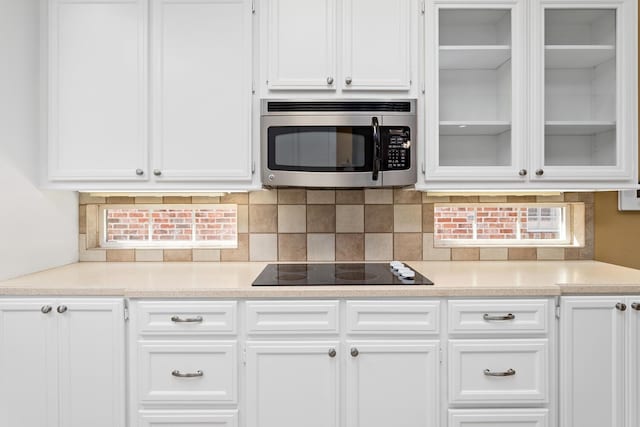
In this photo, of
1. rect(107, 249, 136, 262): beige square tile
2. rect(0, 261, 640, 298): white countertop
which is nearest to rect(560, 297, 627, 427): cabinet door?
rect(0, 261, 640, 298): white countertop

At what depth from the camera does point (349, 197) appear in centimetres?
238

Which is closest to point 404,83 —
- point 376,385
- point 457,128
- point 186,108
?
point 457,128

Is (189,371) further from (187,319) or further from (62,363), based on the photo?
(62,363)

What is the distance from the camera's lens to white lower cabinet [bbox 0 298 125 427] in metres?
1.70

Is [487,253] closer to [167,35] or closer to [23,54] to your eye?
[167,35]

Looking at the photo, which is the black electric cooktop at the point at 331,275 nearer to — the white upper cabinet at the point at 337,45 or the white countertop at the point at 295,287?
the white countertop at the point at 295,287

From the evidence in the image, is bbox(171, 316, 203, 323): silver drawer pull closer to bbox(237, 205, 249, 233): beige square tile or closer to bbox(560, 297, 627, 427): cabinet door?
bbox(237, 205, 249, 233): beige square tile

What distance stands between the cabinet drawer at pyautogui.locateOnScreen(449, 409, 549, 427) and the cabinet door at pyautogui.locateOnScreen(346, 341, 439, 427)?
0.10m

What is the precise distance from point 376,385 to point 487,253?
1.10 metres

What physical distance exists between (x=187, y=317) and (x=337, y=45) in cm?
140

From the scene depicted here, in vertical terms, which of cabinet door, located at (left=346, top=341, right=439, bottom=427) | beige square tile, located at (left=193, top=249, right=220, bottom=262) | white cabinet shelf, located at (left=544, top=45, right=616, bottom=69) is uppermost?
white cabinet shelf, located at (left=544, top=45, right=616, bottom=69)

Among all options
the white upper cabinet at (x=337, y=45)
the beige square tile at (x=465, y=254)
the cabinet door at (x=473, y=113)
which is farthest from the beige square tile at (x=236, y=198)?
the beige square tile at (x=465, y=254)

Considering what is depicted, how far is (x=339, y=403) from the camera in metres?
1.69

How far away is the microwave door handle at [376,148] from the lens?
192cm
